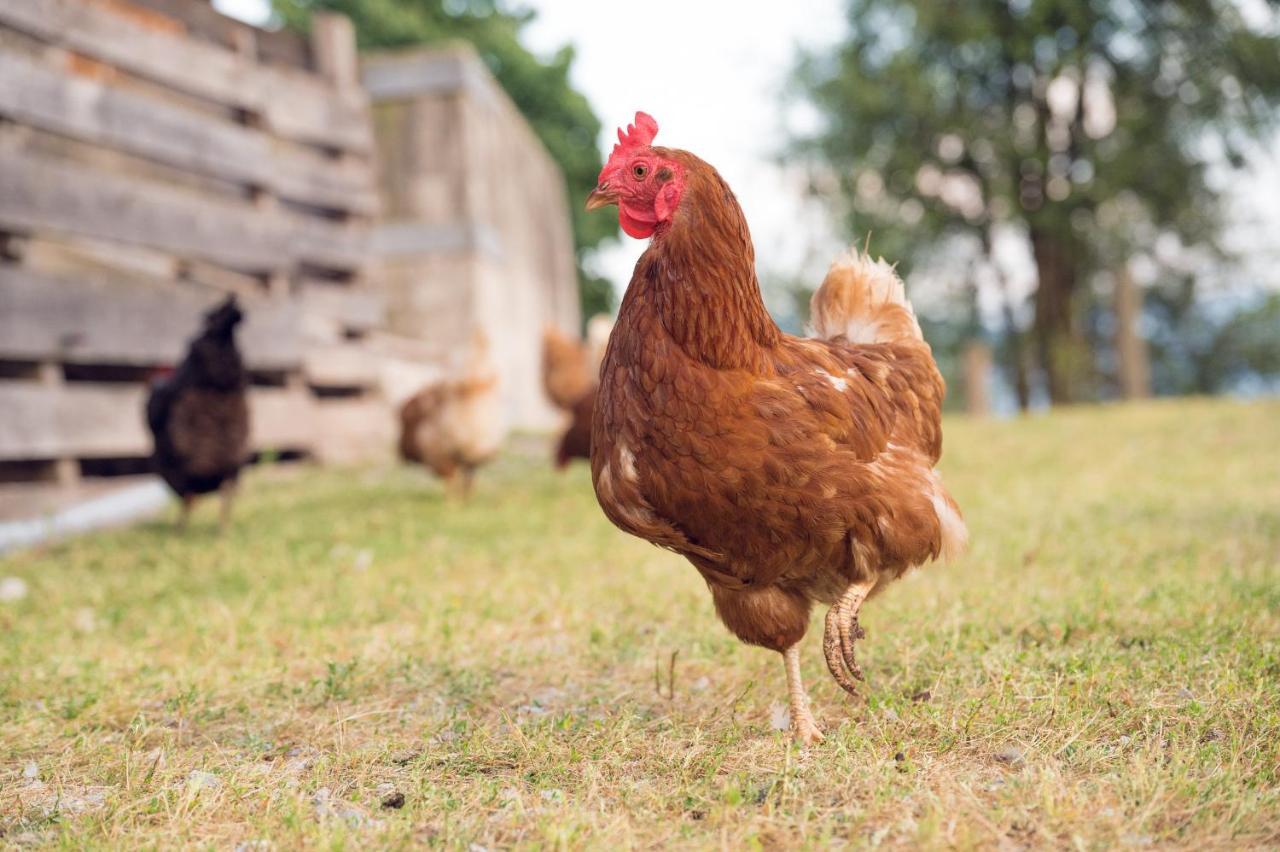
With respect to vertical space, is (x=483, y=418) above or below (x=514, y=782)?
above

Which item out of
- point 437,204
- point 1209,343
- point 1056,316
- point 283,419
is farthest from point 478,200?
point 1209,343

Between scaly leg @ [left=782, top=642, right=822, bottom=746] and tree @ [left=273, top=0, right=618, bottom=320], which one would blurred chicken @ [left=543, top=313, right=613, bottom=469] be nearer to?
scaly leg @ [left=782, top=642, right=822, bottom=746]

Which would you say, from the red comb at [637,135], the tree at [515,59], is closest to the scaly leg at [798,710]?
the red comb at [637,135]

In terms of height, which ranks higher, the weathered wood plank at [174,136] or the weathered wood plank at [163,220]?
the weathered wood plank at [174,136]

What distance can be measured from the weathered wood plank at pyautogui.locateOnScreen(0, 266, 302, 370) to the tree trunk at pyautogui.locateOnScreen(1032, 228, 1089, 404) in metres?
12.6

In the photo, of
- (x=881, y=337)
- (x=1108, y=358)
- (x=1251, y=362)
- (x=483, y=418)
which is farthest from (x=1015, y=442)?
(x=1251, y=362)

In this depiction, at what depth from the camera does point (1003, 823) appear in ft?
6.77

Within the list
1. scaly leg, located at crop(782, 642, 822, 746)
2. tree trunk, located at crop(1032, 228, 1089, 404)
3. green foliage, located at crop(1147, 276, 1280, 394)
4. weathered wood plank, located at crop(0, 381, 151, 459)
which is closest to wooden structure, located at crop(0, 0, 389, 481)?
weathered wood plank, located at crop(0, 381, 151, 459)

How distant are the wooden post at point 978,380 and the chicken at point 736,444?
579 inches

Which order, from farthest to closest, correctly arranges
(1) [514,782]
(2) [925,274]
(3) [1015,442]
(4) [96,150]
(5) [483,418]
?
(2) [925,274], (3) [1015,442], (4) [96,150], (5) [483,418], (1) [514,782]

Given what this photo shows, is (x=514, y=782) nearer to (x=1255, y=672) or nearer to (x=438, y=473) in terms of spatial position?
(x=1255, y=672)

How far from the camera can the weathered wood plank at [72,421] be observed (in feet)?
21.5

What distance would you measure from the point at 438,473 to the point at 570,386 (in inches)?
97.0

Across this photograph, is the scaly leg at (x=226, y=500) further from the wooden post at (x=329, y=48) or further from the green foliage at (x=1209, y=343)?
the green foliage at (x=1209, y=343)
